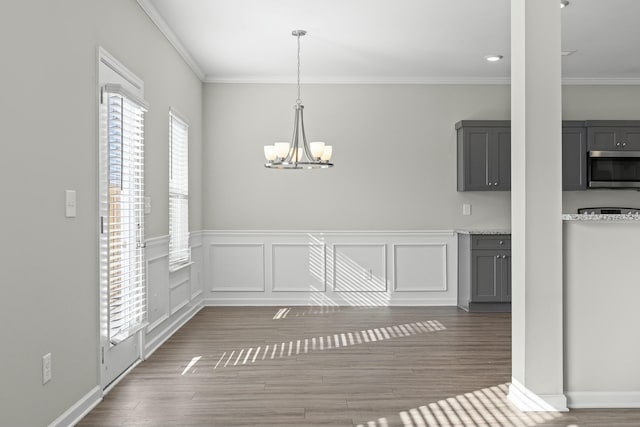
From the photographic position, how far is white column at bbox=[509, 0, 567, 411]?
3344 mm

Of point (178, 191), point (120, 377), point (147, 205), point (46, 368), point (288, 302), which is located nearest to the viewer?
point (46, 368)

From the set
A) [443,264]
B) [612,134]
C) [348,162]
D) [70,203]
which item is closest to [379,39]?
[348,162]

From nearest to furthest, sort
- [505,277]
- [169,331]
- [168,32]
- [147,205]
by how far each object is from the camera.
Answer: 1. [147,205]
2. [168,32]
3. [169,331]
4. [505,277]

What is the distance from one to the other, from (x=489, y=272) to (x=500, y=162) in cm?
132

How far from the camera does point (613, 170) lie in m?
6.81

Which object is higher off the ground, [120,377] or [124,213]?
[124,213]

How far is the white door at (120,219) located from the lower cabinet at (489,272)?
3729 mm

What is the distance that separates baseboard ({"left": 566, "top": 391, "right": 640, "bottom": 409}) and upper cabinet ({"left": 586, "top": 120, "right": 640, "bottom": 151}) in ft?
13.6

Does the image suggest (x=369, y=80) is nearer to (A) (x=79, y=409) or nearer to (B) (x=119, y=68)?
(B) (x=119, y=68)

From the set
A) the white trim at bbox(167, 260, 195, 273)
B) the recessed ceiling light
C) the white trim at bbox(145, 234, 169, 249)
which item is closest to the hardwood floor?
the white trim at bbox(167, 260, 195, 273)

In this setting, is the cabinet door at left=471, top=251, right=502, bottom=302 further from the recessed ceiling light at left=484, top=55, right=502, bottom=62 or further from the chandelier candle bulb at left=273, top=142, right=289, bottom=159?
the chandelier candle bulb at left=273, top=142, right=289, bottom=159

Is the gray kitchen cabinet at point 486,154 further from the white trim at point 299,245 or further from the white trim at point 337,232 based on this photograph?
the white trim at point 299,245

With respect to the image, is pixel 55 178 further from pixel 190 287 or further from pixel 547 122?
pixel 190 287

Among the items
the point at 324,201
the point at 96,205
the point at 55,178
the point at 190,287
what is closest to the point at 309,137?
the point at 324,201
